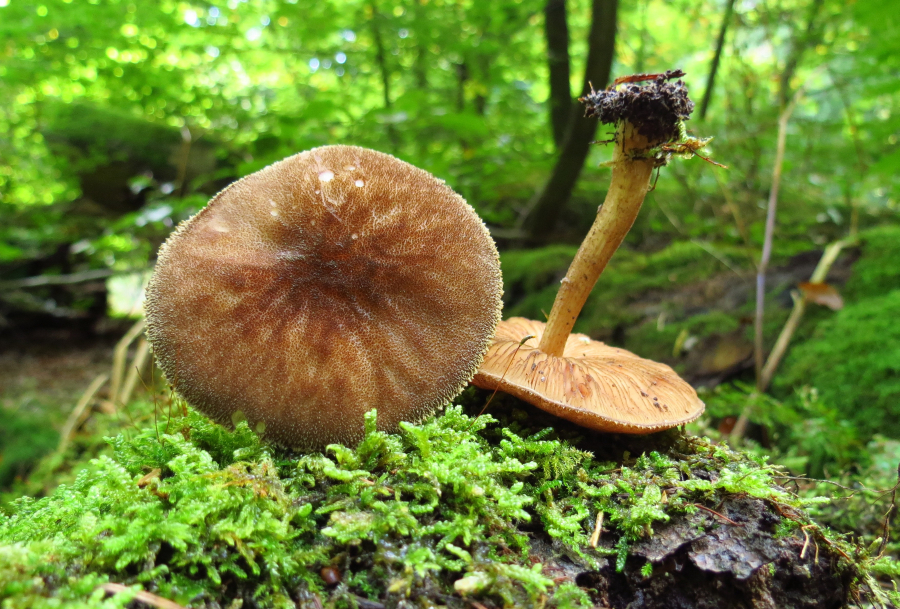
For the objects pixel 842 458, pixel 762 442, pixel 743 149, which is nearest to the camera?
pixel 842 458

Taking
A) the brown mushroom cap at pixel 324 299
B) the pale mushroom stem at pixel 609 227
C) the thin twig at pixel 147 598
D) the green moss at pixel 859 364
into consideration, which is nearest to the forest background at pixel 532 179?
the green moss at pixel 859 364

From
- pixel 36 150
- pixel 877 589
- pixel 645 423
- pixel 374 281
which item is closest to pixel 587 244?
pixel 645 423

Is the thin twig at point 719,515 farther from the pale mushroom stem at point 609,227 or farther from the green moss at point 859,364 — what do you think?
the green moss at point 859,364

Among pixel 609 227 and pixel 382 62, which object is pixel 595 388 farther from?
pixel 382 62

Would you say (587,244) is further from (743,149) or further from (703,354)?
(743,149)

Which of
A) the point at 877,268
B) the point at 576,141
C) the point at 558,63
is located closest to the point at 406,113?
the point at 576,141
